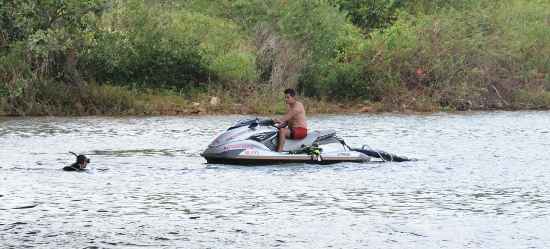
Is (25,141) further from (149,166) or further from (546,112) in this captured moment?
(546,112)

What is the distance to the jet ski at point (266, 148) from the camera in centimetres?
2217

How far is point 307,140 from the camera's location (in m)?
23.0

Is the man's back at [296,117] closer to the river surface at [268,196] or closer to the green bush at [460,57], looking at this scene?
the river surface at [268,196]

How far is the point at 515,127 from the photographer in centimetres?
3566

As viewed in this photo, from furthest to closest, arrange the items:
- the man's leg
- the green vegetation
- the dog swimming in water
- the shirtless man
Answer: the green vegetation
the shirtless man
the man's leg
the dog swimming in water

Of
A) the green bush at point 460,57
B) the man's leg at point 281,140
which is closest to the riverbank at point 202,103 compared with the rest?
the green bush at point 460,57

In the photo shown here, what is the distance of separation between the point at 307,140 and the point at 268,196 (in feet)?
13.1

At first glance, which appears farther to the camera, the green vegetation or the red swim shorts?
the green vegetation

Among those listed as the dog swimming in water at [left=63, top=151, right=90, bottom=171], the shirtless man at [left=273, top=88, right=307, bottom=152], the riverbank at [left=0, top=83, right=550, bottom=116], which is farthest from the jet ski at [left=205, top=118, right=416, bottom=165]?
the riverbank at [left=0, top=83, right=550, bottom=116]

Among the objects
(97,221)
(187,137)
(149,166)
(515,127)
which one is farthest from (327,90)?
(97,221)

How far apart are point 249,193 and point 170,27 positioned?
79.7 feet

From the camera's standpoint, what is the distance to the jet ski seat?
75.2ft

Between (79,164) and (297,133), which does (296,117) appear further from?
(79,164)

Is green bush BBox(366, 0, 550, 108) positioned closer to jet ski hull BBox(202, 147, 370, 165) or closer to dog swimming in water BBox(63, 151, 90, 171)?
jet ski hull BBox(202, 147, 370, 165)
